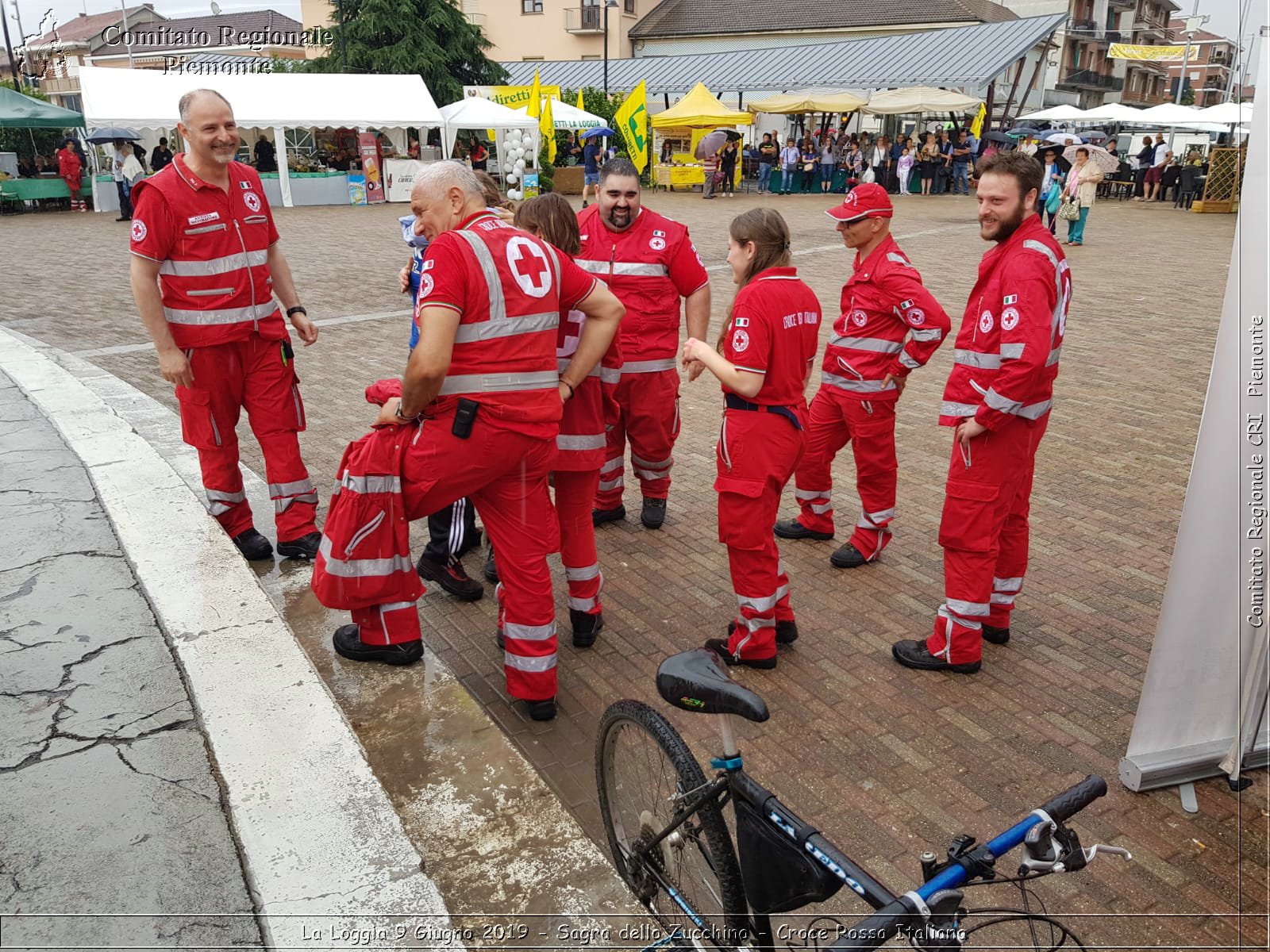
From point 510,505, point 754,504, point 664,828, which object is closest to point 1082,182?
point 754,504

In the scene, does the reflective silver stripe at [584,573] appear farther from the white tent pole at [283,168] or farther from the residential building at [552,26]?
the residential building at [552,26]

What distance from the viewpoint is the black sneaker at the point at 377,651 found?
12.5 ft

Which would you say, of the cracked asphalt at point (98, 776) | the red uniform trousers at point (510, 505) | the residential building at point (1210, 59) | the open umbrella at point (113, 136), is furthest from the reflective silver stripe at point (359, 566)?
the open umbrella at point (113, 136)

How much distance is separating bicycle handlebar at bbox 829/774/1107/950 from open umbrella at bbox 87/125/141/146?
82.6ft

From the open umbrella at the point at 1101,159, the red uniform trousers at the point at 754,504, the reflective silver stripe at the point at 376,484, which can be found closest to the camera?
the reflective silver stripe at the point at 376,484

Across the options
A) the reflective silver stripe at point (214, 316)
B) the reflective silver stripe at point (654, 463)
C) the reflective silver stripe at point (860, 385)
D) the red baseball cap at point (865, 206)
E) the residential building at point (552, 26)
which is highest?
the residential building at point (552, 26)

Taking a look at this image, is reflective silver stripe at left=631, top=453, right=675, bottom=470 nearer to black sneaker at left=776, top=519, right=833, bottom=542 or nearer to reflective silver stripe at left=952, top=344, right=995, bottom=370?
black sneaker at left=776, top=519, right=833, bottom=542

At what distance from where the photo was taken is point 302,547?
4746 millimetres

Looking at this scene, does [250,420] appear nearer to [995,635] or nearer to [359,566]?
[359,566]

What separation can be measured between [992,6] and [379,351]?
51.1 m

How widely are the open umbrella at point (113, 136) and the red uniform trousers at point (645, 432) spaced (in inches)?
855

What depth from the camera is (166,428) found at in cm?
634

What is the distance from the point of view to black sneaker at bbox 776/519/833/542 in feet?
17.3

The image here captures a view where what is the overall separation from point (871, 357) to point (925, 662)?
1.56 meters
